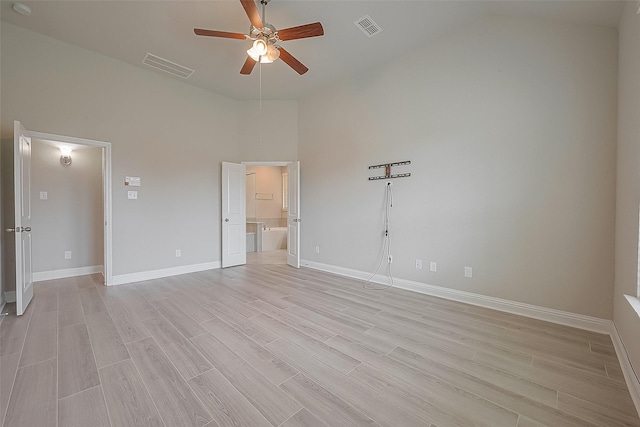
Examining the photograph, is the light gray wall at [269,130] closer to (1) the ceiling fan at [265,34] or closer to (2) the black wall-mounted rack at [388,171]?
(2) the black wall-mounted rack at [388,171]

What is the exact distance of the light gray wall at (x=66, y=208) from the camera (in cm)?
408

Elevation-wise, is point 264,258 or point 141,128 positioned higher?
point 141,128

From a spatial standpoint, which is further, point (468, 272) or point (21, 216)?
point (468, 272)

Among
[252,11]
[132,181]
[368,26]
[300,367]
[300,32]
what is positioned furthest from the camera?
[132,181]

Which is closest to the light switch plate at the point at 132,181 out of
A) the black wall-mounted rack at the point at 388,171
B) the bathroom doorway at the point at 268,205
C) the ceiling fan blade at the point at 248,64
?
the ceiling fan blade at the point at 248,64

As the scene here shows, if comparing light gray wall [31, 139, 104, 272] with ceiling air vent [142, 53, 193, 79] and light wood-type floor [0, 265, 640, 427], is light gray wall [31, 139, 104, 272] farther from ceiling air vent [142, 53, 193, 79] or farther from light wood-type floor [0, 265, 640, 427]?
ceiling air vent [142, 53, 193, 79]

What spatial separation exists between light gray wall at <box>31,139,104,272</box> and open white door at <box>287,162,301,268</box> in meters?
3.50

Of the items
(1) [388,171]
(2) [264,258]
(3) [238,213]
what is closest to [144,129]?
(3) [238,213]

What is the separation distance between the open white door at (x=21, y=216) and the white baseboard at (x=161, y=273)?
0.94 metres

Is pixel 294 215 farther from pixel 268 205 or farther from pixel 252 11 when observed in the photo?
pixel 268 205

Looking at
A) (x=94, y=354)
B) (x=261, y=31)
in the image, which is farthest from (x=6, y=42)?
(x=94, y=354)

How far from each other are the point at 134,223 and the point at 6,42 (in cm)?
256

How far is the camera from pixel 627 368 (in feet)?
5.76

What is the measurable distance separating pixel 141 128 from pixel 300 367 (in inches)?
171
